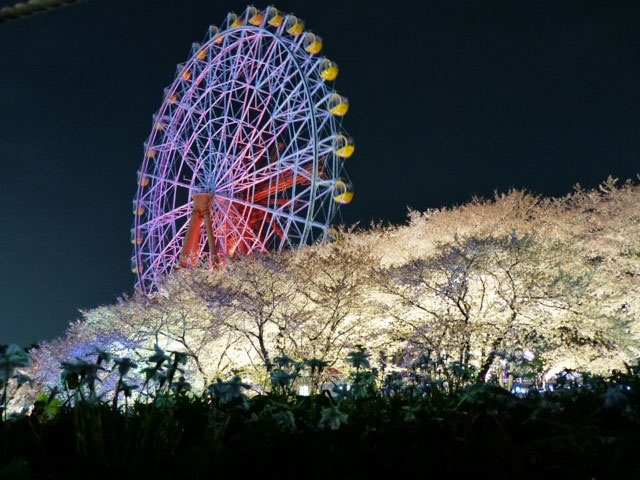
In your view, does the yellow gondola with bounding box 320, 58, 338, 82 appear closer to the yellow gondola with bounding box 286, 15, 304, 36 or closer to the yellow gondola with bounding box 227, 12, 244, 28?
the yellow gondola with bounding box 286, 15, 304, 36

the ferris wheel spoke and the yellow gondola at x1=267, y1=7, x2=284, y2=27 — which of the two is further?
the yellow gondola at x1=267, y1=7, x2=284, y2=27

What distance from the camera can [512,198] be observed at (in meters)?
25.8

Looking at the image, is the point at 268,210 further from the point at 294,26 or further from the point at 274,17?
the point at 274,17

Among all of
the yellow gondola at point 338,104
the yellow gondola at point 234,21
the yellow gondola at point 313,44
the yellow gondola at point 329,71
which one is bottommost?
the yellow gondola at point 338,104

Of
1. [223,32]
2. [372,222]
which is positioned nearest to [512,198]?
[372,222]

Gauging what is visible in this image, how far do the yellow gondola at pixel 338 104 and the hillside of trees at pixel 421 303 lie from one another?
18.1ft

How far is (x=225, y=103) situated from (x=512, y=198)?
1541 cm

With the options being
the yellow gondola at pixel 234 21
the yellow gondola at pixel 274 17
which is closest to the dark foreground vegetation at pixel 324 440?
the yellow gondola at pixel 274 17

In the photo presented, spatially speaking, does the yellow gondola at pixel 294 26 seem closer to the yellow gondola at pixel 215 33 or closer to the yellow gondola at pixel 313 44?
the yellow gondola at pixel 313 44

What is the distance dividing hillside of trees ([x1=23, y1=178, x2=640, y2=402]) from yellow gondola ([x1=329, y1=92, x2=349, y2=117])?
5.51 m

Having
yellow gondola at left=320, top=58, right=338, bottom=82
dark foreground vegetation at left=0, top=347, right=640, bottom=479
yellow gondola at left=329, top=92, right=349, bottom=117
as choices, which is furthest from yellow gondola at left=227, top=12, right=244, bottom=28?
dark foreground vegetation at left=0, top=347, right=640, bottom=479

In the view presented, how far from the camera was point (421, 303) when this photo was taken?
786 inches

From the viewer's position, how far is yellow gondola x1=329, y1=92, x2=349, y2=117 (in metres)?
24.9

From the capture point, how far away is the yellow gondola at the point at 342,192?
24922 millimetres
